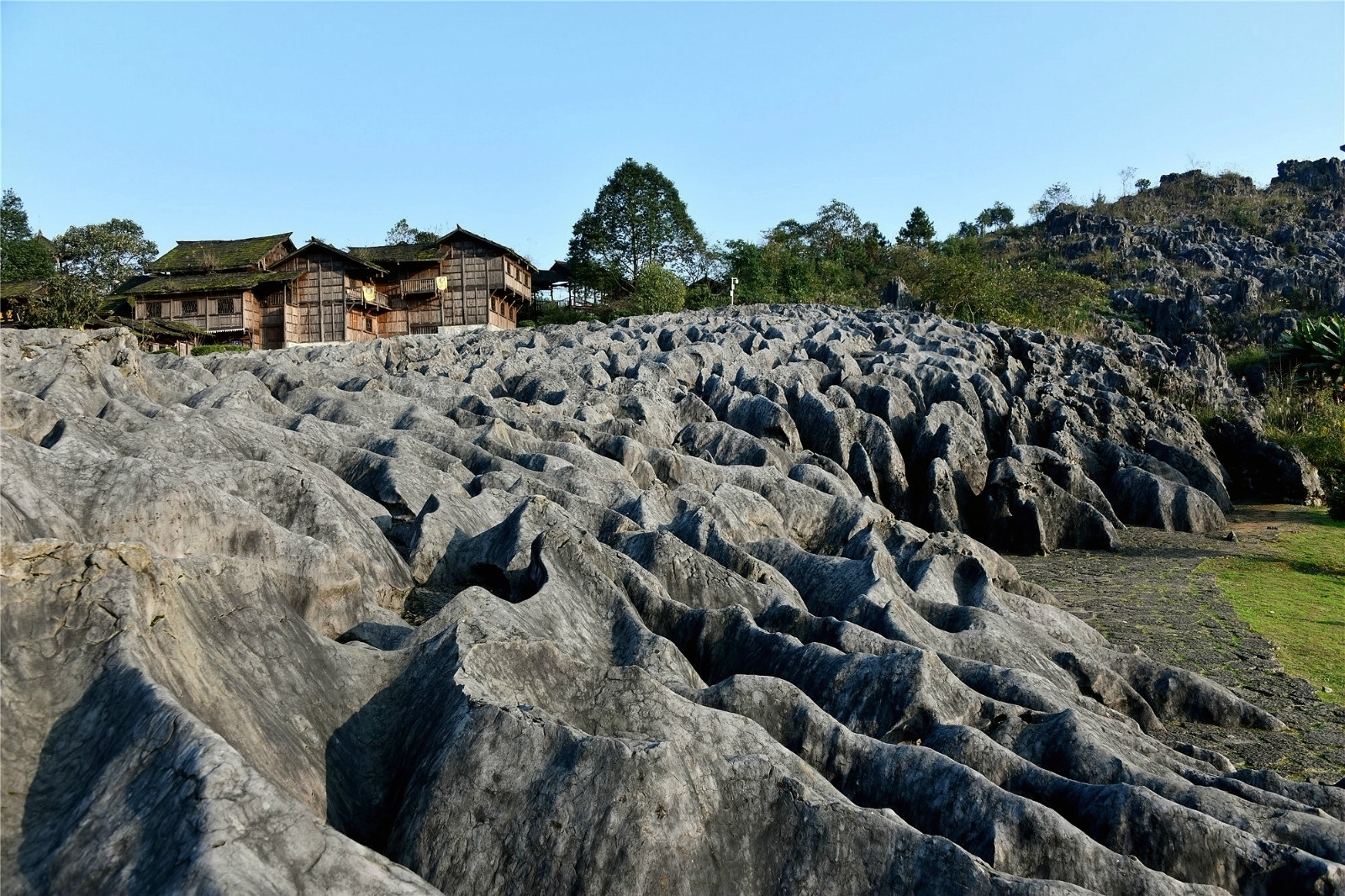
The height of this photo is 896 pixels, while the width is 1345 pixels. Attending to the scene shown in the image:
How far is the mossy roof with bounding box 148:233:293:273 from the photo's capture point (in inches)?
2191

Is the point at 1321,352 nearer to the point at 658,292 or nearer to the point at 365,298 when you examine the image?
the point at 658,292

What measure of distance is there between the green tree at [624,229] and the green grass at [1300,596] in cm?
4674

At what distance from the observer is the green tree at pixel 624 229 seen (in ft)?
212

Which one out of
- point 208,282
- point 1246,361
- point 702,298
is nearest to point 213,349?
point 208,282

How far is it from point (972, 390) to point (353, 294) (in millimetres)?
38579

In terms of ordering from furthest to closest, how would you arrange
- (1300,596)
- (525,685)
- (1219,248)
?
(1219,248)
(1300,596)
(525,685)

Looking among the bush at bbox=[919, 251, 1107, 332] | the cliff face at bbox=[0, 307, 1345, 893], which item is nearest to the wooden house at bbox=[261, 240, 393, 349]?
the bush at bbox=[919, 251, 1107, 332]

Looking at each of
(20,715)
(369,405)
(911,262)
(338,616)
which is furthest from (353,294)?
(20,715)

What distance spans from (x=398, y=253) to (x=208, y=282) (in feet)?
34.7

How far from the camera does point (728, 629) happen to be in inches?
371

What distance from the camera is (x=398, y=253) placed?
59.5 metres

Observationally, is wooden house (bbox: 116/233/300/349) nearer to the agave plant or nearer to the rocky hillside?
the rocky hillside

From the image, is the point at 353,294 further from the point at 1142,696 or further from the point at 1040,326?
the point at 1142,696

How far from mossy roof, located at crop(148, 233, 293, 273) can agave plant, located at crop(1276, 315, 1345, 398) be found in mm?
51358
